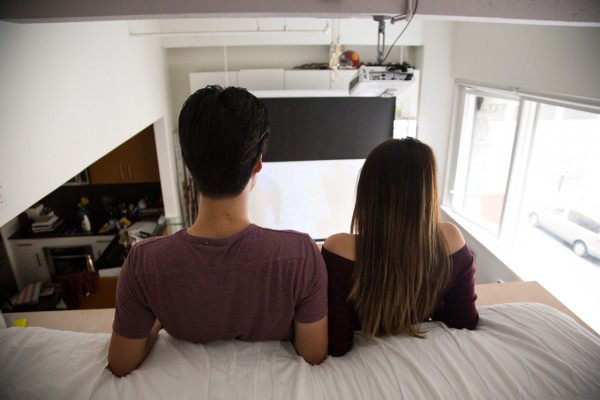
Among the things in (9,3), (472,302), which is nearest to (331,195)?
(472,302)

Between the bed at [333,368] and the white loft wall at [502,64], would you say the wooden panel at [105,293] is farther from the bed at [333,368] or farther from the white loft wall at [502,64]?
the white loft wall at [502,64]

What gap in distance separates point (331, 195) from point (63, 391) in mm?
3164

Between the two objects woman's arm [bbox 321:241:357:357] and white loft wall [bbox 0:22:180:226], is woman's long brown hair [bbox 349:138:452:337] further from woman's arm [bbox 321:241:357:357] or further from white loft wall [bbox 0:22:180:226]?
white loft wall [bbox 0:22:180:226]

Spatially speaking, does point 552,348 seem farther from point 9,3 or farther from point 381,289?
point 9,3

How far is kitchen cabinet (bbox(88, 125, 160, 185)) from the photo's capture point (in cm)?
383

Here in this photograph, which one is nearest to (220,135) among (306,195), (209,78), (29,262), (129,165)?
(306,195)

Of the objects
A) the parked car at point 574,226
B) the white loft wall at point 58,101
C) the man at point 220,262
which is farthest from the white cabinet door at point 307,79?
the man at point 220,262

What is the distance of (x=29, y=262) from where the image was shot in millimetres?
3854

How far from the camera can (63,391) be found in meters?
0.81

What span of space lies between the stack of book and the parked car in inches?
183

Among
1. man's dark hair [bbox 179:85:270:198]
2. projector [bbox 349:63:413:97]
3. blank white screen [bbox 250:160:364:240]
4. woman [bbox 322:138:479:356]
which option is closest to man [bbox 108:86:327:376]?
man's dark hair [bbox 179:85:270:198]

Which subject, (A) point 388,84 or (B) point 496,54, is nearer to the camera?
(A) point 388,84

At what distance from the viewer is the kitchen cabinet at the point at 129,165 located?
3.83 metres

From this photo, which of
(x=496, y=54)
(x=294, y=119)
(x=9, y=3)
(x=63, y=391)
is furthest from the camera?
(x=294, y=119)
